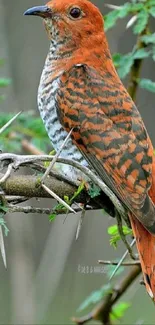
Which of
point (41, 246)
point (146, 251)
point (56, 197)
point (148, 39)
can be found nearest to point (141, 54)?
point (148, 39)

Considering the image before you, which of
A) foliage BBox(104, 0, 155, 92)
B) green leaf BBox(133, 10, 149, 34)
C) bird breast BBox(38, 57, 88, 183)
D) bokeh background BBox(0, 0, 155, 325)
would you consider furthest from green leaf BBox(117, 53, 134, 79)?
bokeh background BBox(0, 0, 155, 325)

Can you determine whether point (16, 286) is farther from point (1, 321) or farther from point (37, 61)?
point (37, 61)

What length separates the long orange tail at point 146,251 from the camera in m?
2.75

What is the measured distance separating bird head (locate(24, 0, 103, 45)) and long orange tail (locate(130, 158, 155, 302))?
1.14m

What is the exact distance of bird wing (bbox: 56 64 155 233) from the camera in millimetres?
3129

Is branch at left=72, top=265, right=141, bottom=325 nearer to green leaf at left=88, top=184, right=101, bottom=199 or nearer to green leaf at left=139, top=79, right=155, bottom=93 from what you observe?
green leaf at left=88, top=184, right=101, bottom=199

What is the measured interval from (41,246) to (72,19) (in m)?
3.97

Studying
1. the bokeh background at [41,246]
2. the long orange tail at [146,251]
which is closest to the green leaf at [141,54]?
the long orange tail at [146,251]

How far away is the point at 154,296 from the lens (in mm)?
2666

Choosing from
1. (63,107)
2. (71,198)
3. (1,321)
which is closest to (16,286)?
(1,321)

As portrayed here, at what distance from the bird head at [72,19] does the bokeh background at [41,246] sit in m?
1.41

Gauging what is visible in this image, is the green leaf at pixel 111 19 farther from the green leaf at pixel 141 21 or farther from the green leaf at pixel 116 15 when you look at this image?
the green leaf at pixel 141 21

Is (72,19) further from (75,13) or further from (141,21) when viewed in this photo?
(141,21)

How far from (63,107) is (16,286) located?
86.0 inches
